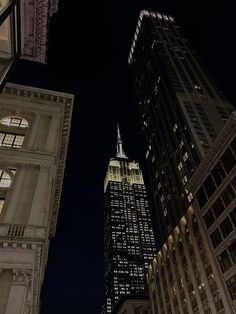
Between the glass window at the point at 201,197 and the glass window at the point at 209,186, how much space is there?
5.03 ft

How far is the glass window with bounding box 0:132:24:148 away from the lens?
26.2 metres

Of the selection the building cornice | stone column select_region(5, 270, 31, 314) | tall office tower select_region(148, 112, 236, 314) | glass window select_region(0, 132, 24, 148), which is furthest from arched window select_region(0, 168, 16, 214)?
tall office tower select_region(148, 112, 236, 314)

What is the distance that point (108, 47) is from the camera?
24.3 metres

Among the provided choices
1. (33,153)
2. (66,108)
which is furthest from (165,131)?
(33,153)

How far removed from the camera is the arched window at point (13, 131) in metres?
26.4

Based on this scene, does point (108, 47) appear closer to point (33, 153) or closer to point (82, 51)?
point (82, 51)

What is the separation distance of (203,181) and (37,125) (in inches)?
1500

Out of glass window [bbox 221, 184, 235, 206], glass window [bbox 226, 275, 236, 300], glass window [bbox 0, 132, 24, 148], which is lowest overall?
glass window [bbox 226, 275, 236, 300]

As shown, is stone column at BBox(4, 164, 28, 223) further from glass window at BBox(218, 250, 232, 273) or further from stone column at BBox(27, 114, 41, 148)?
glass window at BBox(218, 250, 232, 273)

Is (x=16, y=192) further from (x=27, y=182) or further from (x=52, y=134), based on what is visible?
(x=52, y=134)

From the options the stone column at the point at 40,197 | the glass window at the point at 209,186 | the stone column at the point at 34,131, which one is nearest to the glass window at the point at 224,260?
the glass window at the point at 209,186

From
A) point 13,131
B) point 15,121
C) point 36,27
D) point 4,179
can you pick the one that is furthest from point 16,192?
point 36,27

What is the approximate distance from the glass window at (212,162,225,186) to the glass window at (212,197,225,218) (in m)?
3.13

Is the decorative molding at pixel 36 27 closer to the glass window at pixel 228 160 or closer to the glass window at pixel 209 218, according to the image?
the glass window at pixel 228 160
